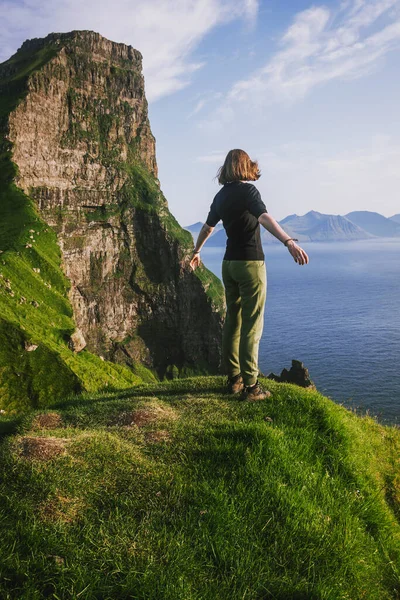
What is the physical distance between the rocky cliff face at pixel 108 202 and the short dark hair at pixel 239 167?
65129 mm

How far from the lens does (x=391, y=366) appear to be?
253ft

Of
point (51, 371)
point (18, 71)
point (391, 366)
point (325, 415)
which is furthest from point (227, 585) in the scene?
point (18, 71)

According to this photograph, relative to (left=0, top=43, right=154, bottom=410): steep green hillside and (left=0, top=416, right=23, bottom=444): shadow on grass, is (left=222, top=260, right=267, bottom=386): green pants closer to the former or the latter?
(left=0, top=416, right=23, bottom=444): shadow on grass

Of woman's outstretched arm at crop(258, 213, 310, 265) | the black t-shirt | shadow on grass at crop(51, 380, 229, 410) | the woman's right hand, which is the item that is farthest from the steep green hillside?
the woman's right hand

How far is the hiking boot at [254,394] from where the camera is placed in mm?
7835

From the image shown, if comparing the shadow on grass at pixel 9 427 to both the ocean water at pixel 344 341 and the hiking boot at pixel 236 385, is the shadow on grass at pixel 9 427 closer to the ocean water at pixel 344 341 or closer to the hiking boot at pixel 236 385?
the hiking boot at pixel 236 385

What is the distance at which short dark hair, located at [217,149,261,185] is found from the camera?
7.68 metres

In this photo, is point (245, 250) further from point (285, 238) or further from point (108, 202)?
point (108, 202)

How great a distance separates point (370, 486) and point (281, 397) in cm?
233

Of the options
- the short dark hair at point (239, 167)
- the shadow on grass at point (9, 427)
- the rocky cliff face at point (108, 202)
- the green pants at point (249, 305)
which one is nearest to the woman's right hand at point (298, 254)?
the green pants at point (249, 305)

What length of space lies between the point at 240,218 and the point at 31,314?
115 feet

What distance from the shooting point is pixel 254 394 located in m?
7.87

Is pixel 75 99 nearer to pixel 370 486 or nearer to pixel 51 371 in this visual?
pixel 51 371

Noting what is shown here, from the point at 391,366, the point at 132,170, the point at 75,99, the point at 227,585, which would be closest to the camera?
the point at 227,585
